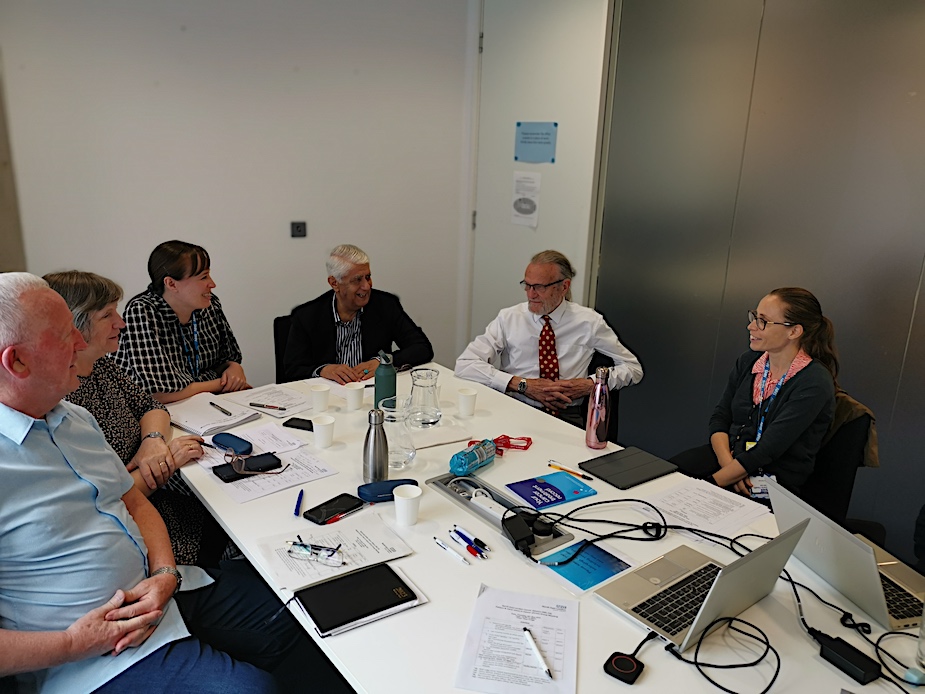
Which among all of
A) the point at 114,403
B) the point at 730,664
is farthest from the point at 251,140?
the point at 730,664

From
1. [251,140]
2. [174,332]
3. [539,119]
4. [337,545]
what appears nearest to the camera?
[337,545]

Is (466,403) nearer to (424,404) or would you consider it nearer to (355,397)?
(424,404)

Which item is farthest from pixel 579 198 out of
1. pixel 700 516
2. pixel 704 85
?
pixel 700 516

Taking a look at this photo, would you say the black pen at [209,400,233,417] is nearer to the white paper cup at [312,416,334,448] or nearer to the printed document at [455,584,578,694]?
the white paper cup at [312,416,334,448]

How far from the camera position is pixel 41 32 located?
10.3 ft

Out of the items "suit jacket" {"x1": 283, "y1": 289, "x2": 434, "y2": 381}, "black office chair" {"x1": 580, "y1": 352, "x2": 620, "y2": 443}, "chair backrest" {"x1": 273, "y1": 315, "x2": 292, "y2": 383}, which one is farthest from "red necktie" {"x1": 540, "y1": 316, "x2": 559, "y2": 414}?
"chair backrest" {"x1": 273, "y1": 315, "x2": 292, "y2": 383}

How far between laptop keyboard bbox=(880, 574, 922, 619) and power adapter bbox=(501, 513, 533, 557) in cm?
72

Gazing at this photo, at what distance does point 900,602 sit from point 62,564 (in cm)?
172

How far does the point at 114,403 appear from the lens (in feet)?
6.53

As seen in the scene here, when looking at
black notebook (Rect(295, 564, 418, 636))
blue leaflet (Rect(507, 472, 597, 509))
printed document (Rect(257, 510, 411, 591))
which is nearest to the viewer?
black notebook (Rect(295, 564, 418, 636))

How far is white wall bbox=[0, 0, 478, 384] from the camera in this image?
3.28m

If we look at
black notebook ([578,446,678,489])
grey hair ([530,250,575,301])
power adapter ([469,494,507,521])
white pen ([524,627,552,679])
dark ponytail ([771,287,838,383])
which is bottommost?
white pen ([524,627,552,679])

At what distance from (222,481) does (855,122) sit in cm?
274

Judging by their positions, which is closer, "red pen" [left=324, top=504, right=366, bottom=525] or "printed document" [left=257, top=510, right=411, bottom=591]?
"printed document" [left=257, top=510, right=411, bottom=591]
